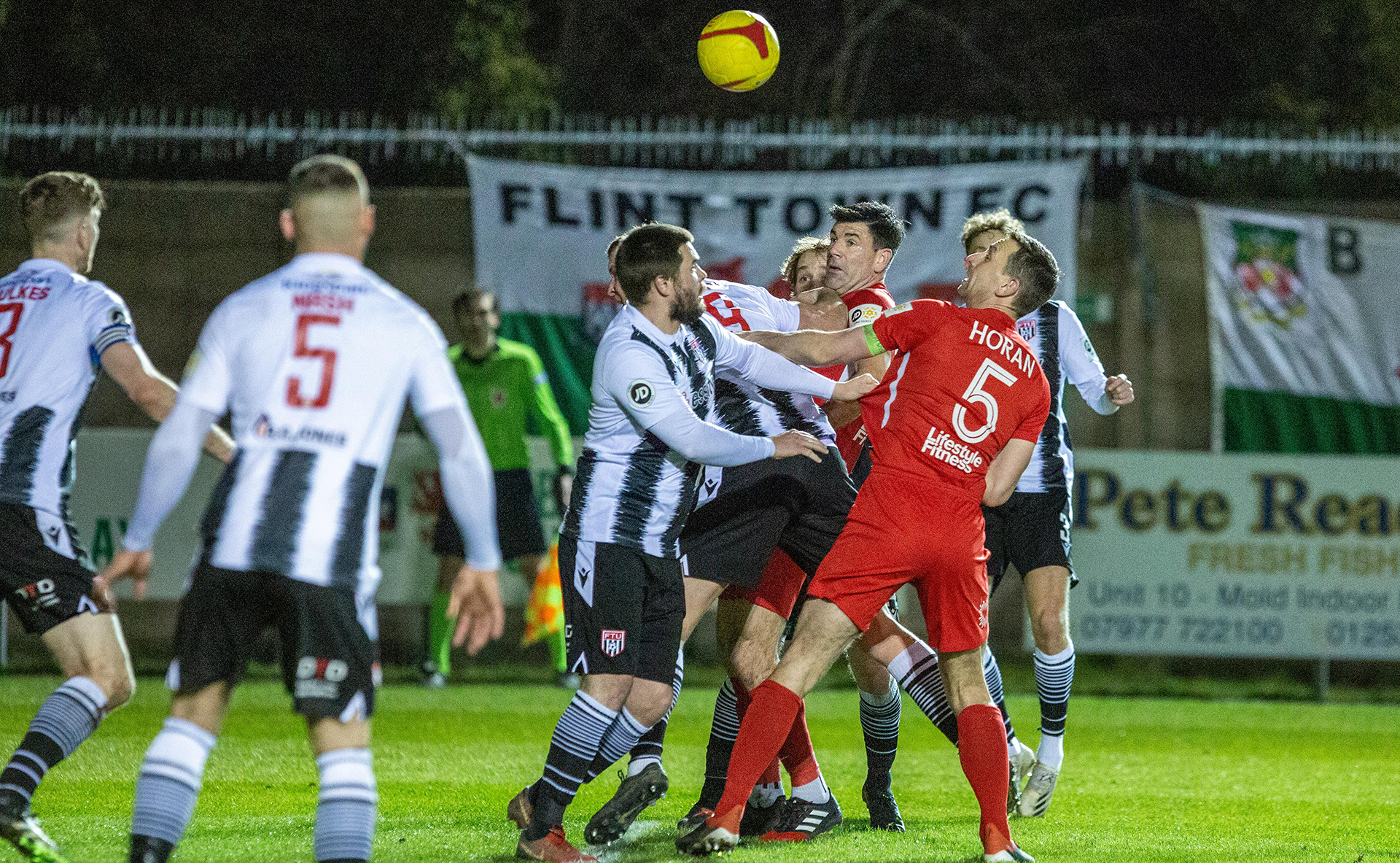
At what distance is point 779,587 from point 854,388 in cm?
83

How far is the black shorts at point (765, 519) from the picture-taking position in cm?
522

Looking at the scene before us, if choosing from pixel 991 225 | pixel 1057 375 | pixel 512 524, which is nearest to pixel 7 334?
pixel 991 225

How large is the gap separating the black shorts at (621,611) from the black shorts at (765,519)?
35 centimetres

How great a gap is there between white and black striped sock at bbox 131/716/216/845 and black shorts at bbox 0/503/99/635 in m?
1.17

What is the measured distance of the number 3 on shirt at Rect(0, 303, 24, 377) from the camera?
15.3 ft

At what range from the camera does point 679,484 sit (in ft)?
16.2

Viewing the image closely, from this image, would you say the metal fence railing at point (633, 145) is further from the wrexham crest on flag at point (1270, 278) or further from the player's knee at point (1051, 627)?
the player's knee at point (1051, 627)

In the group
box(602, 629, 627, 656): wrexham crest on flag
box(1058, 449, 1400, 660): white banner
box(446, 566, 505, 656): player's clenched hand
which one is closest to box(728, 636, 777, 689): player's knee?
box(602, 629, 627, 656): wrexham crest on flag

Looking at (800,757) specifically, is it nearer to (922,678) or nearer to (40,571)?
(922,678)

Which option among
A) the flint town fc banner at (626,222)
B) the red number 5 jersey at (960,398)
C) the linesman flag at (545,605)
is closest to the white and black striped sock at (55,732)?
the red number 5 jersey at (960,398)

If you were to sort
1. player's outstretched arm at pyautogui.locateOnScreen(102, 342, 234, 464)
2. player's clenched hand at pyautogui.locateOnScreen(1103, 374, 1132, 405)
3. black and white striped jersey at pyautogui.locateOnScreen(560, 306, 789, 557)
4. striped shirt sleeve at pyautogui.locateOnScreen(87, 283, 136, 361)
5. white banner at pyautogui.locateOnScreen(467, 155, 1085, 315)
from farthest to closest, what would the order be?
white banner at pyautogui.locateOnScreen(467, 155, 1085, 315)
player's clenched hand at pyautogui.locateOnScreen(1103, 374, 1132, 405)
black and white striped jersey at pyautogui.locateOnScreen(560, 306, 789, 557)
striped shirt sleeve at pyautogui.locateOnScreen(87, 283, 136, 361)
player's outstretched arm at pyautogui.locateOnScreen(102, 342, 234, 464)

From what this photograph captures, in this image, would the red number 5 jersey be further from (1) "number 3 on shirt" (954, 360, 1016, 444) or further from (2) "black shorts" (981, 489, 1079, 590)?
(2) "black shorts" (981, 489, 1079, 590)

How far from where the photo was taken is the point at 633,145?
1283cm

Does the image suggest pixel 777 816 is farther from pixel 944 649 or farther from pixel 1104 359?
pixel 1104 359
